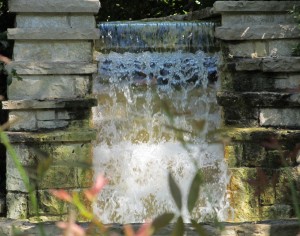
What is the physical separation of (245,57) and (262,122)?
0.59 meters

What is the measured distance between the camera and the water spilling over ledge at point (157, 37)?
639 centimetres

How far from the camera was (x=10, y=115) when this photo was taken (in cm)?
600

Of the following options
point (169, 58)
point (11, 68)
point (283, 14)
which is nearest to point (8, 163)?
point (11, 68)

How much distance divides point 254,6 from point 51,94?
189 centimetres

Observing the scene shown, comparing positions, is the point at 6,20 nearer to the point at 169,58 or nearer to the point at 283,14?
the point at 169,58

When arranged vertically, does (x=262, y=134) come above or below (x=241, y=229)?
above

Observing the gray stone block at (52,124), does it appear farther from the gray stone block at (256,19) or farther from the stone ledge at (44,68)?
the gray stone block at (256,19)

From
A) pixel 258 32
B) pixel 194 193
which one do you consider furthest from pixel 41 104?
pixel 194 193

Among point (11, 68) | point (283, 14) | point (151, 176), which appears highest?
point (283, 14)

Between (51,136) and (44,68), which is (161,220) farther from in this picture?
(44,68)

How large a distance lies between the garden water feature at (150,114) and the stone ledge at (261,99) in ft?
0.78

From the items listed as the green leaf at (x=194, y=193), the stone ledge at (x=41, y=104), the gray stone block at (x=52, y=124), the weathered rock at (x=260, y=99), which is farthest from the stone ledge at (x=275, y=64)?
the green leaf at (x=194, y=193)

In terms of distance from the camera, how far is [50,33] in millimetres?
6023

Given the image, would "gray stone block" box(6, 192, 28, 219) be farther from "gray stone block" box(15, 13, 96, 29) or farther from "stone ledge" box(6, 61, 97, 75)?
"gray stone block" box(15, 13, 96, 29)
